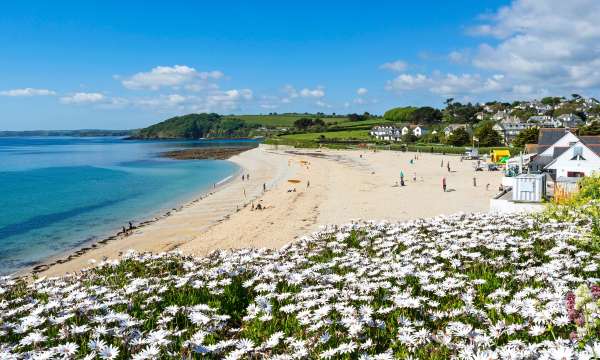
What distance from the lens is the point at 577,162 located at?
132ft

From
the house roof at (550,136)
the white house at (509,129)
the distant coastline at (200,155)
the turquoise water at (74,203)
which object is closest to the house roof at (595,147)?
the house roof at (550,136)

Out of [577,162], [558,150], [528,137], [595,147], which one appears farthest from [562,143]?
[528,137]

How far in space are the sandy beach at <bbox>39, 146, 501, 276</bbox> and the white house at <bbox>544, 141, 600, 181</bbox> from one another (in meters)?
6.61

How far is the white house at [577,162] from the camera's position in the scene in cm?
3962

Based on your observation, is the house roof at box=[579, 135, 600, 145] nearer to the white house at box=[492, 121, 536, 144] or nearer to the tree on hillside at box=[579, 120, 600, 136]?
the tree on hillside at box=[579, 120, 600, 136]

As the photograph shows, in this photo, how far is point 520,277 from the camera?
20.7 ft

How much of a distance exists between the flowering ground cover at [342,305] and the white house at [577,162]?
117ft

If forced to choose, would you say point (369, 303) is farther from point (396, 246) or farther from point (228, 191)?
point (228, 191)

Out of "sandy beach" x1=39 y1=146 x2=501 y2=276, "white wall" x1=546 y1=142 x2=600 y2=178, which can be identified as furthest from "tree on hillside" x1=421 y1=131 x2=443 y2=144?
"white wall" x1=546 y1=142 x2=600 y2=178

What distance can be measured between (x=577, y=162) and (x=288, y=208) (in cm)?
2657

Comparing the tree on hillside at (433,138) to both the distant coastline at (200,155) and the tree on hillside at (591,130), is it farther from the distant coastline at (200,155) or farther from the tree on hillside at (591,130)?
the distant coastline at (200,155)

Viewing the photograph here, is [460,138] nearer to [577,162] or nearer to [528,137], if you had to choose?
[528,137]

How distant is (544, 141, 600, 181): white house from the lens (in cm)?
3962

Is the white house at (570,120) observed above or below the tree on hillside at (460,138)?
above
